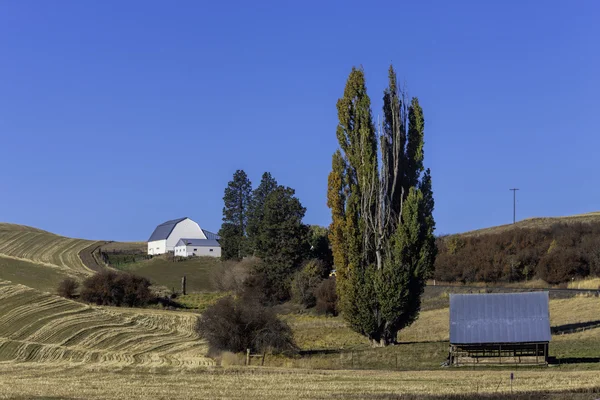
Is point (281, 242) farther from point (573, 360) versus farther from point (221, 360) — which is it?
point (573, 360)

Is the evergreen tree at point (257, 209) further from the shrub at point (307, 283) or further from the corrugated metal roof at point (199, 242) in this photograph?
the corrugated metal roof at point (199, 242)

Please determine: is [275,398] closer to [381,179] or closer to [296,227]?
[381,179]

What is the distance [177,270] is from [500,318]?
60767 millimetres

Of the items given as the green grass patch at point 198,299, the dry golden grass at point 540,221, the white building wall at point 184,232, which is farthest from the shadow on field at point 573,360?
the white building wall at point 184,232

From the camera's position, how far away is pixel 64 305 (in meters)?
57.3

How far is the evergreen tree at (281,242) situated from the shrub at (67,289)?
16.9 meters

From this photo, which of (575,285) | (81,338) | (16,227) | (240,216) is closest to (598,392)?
(81,338)

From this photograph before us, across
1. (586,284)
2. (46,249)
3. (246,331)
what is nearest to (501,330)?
(246,331)

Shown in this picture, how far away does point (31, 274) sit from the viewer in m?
75.5

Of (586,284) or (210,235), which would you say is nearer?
(586,284)

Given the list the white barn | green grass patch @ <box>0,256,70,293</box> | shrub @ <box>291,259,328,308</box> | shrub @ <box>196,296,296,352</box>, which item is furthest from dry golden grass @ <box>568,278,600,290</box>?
the white barn

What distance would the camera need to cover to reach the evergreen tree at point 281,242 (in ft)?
252

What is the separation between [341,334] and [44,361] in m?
20.5

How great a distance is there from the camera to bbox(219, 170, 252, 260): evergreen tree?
10012 centimetres
